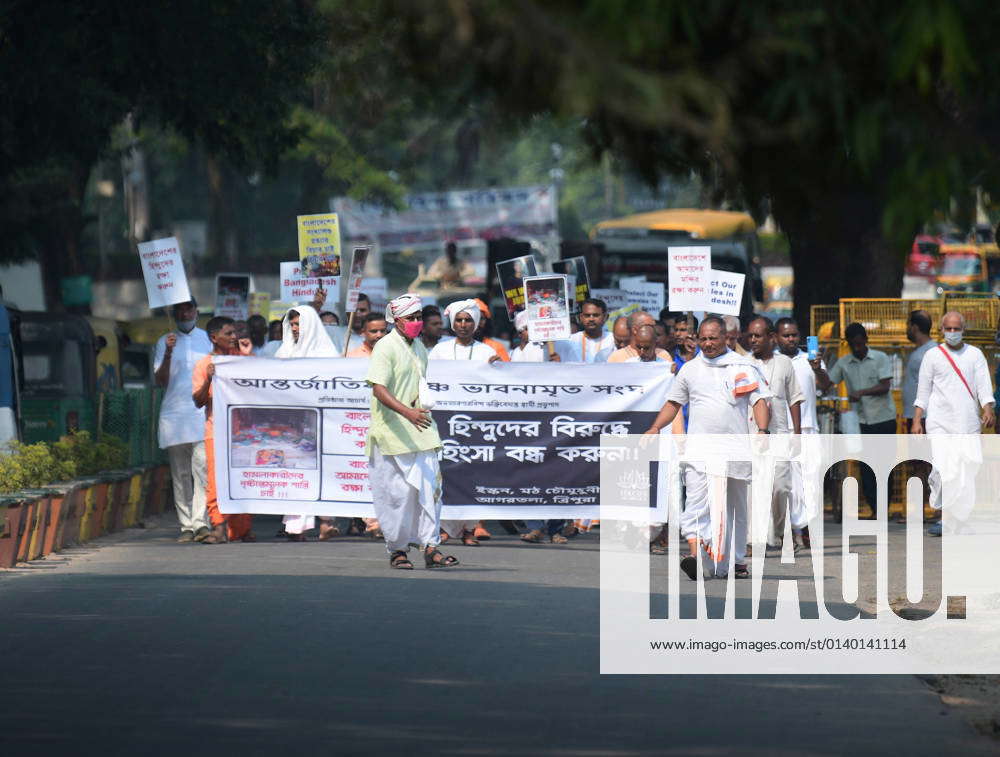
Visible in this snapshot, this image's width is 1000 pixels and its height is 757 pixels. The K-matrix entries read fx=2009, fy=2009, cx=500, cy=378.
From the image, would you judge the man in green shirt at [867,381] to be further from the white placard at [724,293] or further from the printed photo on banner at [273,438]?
the printed photo on banner at [273,438]

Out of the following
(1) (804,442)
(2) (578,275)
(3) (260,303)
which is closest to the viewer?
(1) (804,442)

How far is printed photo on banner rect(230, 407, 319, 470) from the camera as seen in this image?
16969mm

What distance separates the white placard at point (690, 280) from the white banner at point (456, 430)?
1653mm

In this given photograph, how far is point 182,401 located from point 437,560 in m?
3.51

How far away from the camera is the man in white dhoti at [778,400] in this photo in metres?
16.1

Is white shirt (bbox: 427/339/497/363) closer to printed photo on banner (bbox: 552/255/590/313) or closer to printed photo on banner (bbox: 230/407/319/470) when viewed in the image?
printed photo on banner (bbox: 230/407/319/470)

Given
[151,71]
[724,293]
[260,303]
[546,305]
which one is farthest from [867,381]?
[260,303]

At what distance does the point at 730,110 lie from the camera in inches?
202

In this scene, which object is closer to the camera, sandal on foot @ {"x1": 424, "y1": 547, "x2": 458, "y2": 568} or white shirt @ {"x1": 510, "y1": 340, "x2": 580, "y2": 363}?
sandal on foot @ {"x1": 424, "y1": 547, "x2": 458, "y2": 568}

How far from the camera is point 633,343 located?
17297 mm

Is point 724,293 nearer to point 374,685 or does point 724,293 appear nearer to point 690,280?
point 690,280


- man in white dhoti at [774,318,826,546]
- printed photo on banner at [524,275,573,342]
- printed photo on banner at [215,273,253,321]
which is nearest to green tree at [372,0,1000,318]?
man in white dhoti at [774,318,826,546]

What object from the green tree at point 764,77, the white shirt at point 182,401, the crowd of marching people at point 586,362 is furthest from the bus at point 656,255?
the green tree at point 764,77

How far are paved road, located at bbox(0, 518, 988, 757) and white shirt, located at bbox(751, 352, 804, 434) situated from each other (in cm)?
374
